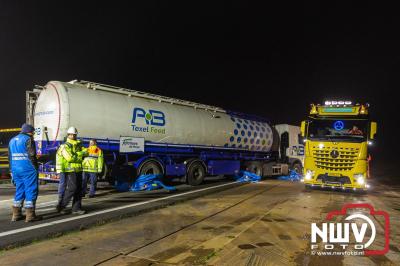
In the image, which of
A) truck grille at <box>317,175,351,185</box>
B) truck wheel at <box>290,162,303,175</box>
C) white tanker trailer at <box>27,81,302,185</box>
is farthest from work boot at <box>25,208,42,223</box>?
truck wheel at <box>290,162,303,175</box>

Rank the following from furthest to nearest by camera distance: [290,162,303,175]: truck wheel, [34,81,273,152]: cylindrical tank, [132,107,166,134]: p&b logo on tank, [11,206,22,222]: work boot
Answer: [290,162,303,175]: truck wheel
[132,107,166,134]: p&b logo on tank
[34,81,273,152]: cylindrical tank
[11,206,22,222]: work boot

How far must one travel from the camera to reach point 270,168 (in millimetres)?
19188

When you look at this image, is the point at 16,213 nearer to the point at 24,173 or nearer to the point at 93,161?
the point at 24,173

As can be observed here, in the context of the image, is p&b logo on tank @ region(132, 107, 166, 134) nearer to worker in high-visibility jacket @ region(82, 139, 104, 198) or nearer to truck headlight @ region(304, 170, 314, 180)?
worker in high-visibility jacket @ region(82, 139, 104, 198)

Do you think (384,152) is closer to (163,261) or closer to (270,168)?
(270,168)

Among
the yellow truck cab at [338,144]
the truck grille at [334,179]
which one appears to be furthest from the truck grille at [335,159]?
the truck grille at [334,179]

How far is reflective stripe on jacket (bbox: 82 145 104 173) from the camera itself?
398 inches

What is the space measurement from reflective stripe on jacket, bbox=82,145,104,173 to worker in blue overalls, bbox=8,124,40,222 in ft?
11.3

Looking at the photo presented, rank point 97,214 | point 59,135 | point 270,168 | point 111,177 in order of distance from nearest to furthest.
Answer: point 97,214 < point 59,135 < point 111,177 < point 270,168

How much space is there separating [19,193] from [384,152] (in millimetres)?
77164

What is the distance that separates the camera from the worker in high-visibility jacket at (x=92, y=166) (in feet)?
33.1

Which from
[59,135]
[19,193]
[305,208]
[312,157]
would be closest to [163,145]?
[59,135]

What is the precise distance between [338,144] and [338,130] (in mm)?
673

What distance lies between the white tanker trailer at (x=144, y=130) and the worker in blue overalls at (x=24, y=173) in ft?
11.7
